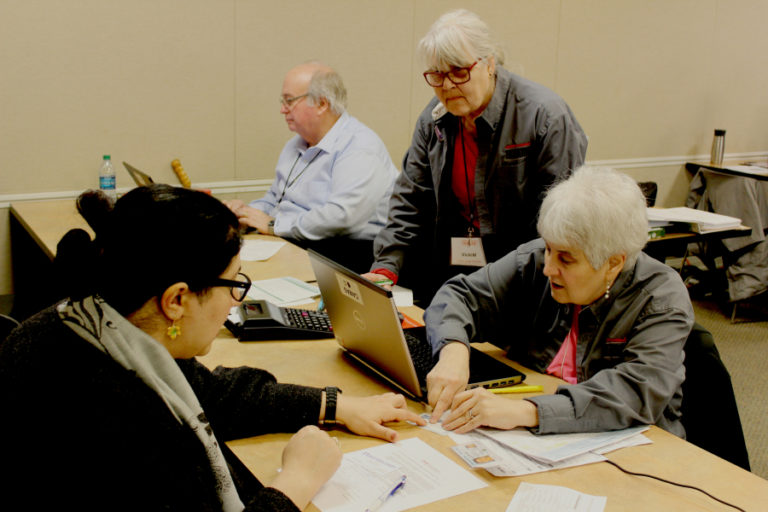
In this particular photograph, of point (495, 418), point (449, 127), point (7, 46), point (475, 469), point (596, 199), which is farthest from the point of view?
point (7, 46)

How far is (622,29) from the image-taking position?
198 inches

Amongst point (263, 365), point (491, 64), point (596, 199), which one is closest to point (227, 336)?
point (263, 365)

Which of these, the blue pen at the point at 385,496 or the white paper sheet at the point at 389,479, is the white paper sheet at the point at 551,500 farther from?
the blue pen at the point at 385,496

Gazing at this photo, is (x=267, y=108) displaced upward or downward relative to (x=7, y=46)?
downward

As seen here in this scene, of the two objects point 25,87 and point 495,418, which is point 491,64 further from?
point 25,87

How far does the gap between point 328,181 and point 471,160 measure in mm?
1079

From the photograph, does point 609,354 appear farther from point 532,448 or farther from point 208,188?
point 208,188

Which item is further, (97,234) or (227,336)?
(227,336)

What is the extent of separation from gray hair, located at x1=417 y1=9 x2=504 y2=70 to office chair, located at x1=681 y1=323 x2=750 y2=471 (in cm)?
108

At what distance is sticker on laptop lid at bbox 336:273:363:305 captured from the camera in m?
1.63

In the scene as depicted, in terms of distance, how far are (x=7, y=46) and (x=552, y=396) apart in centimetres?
304

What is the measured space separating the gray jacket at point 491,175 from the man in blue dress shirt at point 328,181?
62 centimetres

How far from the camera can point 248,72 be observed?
389 cm

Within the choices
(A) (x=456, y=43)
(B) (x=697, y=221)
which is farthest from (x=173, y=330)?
(B) (x=697, y=221)
